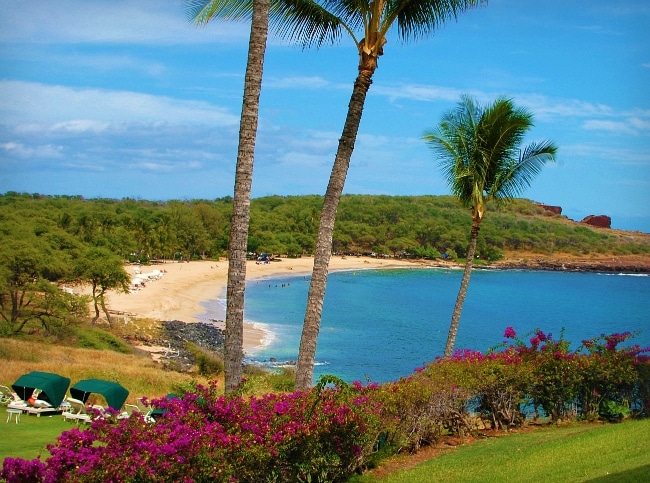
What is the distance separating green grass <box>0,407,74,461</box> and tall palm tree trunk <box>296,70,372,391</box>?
3.98m

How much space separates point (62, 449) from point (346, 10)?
24.8ft

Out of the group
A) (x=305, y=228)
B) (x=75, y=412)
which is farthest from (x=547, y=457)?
(x=305, y=228)

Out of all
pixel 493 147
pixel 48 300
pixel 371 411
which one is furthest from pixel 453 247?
pixel 371 411

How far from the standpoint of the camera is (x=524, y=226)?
132 m

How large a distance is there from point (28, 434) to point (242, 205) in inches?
293

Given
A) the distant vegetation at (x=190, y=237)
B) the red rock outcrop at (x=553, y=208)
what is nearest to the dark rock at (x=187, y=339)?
the distant vegetation at (x=190, y=237)

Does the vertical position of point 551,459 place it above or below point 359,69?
below

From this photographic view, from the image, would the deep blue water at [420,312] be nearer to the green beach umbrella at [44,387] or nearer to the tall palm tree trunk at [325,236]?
the green beach umbrella at [44,387]

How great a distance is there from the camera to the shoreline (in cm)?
5144

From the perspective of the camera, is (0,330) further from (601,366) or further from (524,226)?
(524,226)

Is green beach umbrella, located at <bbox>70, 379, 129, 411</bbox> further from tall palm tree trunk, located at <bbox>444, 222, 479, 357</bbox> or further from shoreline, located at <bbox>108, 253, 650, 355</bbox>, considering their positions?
shoreline, located at <bbox>108, 253, 650, 355</bbox>

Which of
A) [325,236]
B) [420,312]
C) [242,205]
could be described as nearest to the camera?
[242,205]

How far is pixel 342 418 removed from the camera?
7887 mm

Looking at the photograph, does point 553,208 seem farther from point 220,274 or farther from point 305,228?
point 220,274
